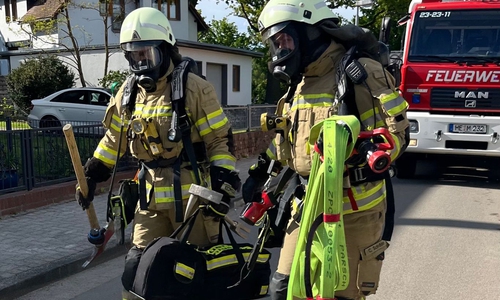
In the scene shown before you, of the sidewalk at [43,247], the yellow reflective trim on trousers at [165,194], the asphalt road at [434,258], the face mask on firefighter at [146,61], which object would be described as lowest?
the asphalt road at [434,258]

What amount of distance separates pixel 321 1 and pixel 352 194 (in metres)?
1.08

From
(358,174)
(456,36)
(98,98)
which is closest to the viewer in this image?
(358,174)

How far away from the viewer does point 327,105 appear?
9.17 ft

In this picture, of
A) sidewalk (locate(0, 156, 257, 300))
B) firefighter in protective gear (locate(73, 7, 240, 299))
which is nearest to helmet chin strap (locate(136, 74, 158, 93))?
firefighter in protective gear (locate(73, 7, 240, 299))

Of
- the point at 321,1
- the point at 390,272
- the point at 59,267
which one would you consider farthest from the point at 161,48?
the point at 390,272

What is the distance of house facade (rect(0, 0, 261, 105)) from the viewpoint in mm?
19828

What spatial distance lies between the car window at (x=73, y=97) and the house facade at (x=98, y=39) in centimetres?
409

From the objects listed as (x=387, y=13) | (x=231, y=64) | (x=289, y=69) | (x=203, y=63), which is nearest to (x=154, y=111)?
(x=289, y=69)

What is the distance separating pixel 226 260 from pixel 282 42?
1306 millimetres

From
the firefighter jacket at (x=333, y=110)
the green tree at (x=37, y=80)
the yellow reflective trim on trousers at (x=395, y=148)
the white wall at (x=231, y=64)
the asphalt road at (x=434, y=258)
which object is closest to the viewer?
the yellow reflective trim on trousers at (x=395, y=148)

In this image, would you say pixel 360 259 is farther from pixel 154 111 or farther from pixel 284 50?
pixel 154 111

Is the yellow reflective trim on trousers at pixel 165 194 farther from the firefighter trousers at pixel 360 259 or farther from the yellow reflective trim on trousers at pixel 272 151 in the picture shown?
the firefighter trousers at pixel 360 259

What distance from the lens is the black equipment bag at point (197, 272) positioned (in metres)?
2.91

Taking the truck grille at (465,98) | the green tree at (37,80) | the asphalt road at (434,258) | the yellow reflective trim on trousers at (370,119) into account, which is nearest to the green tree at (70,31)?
the green tree at (37,80)
